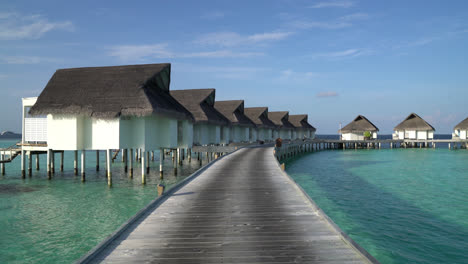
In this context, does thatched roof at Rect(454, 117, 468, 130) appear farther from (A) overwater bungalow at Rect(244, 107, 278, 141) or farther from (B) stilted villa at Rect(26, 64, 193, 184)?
(B) stilted villa at Rect(26, 64, 193, 184)

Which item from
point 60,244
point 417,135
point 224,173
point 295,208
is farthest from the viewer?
point 417,135

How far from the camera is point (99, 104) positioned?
58.0ft

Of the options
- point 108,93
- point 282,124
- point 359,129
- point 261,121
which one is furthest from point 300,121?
point 108,93

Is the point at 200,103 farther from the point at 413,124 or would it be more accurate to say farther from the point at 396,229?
the point at 413,124

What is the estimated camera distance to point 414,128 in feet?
191

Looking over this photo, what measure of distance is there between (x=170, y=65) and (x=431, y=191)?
17.9 meters

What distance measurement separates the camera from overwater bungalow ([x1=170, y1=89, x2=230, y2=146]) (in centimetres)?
2786

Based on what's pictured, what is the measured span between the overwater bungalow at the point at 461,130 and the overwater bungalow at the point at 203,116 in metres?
47.5

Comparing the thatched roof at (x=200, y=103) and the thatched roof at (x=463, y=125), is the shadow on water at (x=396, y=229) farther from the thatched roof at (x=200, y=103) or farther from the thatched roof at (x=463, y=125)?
the thatched roof at (x=463, y=125)

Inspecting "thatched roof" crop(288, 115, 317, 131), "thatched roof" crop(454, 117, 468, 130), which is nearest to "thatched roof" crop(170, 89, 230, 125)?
"thatched roof" crop(288, 115, 317, 131)

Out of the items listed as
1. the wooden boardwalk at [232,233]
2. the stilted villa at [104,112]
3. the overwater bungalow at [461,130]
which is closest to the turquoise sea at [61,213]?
the stilted villa at [104,112]

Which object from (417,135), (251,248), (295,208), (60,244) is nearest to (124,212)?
(60,244)

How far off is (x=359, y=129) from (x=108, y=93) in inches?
2102

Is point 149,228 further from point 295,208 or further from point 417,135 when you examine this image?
point 417,135
